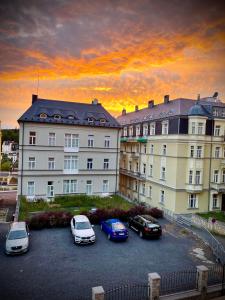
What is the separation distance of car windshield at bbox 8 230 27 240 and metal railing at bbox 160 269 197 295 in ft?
32.5

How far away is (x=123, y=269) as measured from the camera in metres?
13.7

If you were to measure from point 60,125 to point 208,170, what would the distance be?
19.5 m

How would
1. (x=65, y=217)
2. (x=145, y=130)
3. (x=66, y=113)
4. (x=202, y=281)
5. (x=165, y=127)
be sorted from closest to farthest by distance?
(x=202, y=281) < (x=65, y=217) < (x=165, y=127) < (x=66, y=113) < (x=145, y=130)

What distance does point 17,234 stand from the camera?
15953 mm

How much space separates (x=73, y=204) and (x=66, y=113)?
12167 mm

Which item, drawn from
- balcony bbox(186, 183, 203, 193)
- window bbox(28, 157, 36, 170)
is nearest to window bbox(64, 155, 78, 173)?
window bbox(28, 157, 36, 170)

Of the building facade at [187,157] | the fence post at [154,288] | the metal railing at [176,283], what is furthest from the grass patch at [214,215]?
the fence post at [154,288]

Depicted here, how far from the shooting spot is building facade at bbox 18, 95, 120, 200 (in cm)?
2784

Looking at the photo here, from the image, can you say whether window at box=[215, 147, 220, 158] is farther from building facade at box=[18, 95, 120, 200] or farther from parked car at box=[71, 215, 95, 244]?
parked car at box=[71, 215, 95, 244]

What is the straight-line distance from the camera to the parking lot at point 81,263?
11531 mm

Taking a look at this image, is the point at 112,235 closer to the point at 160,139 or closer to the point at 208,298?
the point at 208,298

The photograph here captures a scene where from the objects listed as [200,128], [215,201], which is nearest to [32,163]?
[200,128]

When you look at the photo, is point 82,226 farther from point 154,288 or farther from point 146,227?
point 154,288

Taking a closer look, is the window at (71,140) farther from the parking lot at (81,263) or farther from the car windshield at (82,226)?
the car windshield at (82,226)
